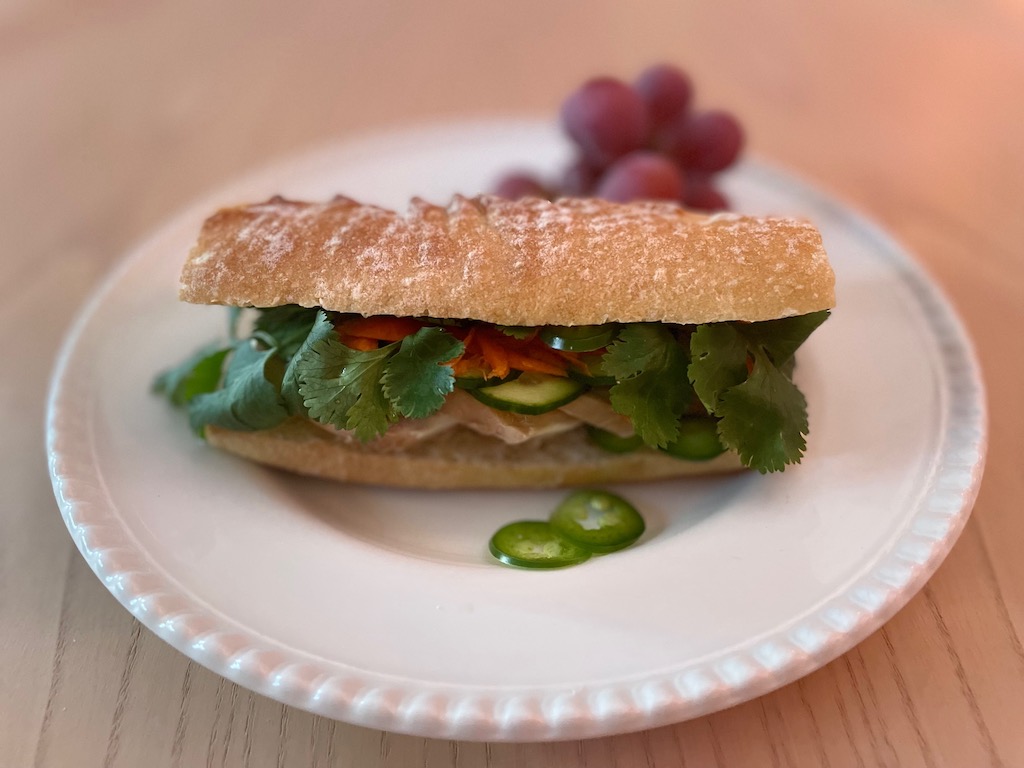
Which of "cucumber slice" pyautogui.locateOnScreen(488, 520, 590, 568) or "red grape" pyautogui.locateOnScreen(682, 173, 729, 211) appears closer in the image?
"cucumber slice" pyautogui.locateOnScreen(488, 520, 590, 568)

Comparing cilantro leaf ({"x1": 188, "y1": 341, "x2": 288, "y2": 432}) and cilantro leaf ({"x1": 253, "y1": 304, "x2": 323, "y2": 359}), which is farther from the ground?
cilantro leaf ({"x1": 253, "y1": 304, "x2": 323, "y2": 359})

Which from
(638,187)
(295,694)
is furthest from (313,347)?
(638,187)

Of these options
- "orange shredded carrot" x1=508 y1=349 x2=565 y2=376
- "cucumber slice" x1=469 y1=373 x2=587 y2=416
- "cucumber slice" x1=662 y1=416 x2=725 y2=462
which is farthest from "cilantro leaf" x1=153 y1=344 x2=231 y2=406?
"cucumber slice" x1=662 y1=416 x2=725 y2=462

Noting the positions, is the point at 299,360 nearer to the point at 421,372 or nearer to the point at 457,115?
the point at 421,372

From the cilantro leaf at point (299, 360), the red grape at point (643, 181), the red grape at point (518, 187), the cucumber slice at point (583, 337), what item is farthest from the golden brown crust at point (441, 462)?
the red grape at point (518, 187)

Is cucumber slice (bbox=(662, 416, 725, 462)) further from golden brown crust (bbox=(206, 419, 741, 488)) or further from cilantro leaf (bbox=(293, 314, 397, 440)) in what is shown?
cilantro leaf (bbox=(293, 314, 397, 440))

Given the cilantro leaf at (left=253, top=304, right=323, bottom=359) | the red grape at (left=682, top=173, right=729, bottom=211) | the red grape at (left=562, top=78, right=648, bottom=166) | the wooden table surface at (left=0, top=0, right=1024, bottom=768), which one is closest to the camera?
the wooden table surface at (left=0, top=0, right=1024, bottom=768)

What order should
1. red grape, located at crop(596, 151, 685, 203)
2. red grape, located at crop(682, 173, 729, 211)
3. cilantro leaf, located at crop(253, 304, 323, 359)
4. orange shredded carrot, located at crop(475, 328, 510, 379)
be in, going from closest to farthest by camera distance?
orange shredded carrot, located at crop(475, 328, 510, 379) → cilantro leaf, located at crop(253, 304, 323, 359) → red grape, located at crop(596, 151, 685, 203) → red grape, located at crop(682, 173, 729, 211)

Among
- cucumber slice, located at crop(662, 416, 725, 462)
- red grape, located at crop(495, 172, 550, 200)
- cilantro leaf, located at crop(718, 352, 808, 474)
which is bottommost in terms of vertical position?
cucumber slice, located at crop(662, 416, 725, 462)
